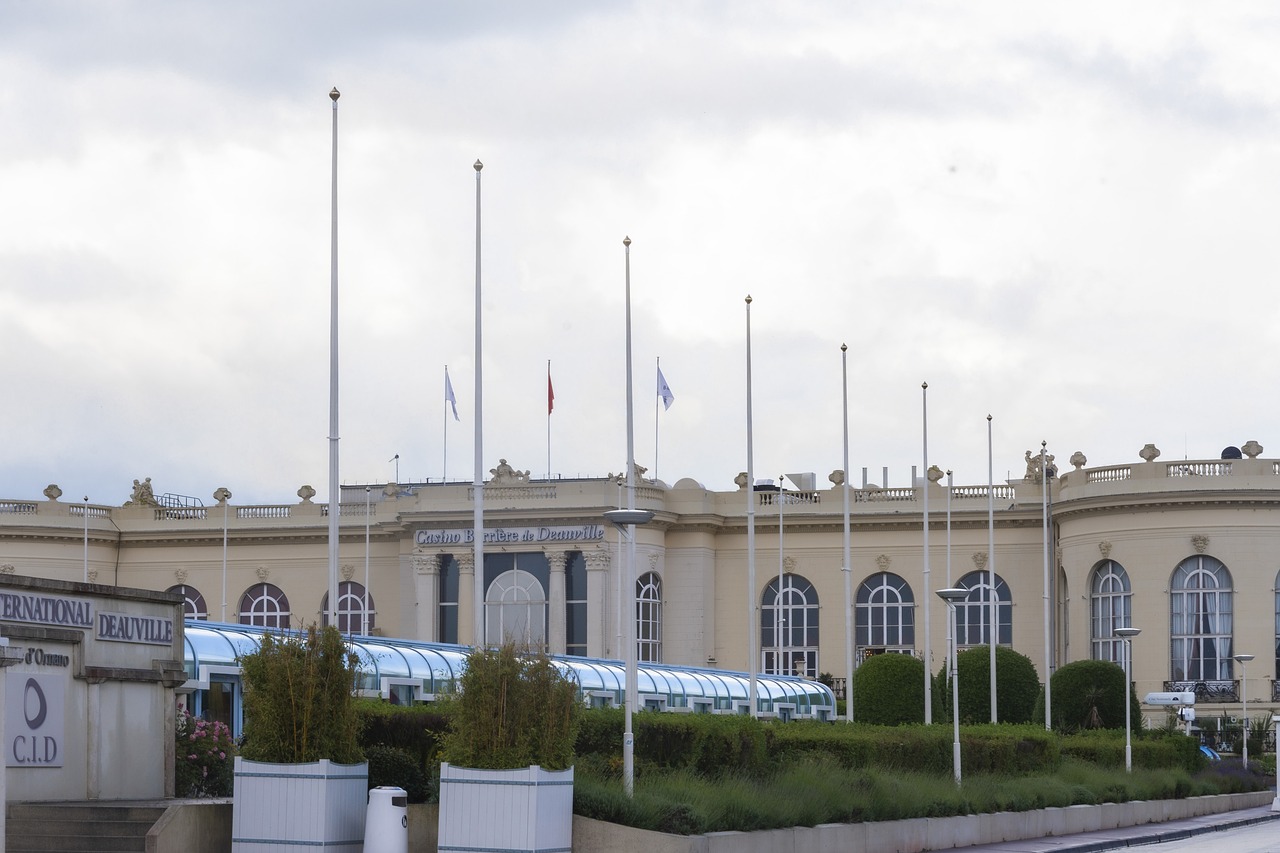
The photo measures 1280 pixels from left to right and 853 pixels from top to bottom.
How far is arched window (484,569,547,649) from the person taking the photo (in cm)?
7519

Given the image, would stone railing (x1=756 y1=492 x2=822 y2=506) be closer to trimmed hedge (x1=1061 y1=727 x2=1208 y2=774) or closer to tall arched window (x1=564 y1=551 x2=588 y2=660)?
tall arched window (x1=564 y1=551 x2=588 y2=660)

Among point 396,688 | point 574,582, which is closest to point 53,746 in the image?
point 396,688

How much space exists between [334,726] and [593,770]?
394 centimetres

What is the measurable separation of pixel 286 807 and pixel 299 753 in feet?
2.10

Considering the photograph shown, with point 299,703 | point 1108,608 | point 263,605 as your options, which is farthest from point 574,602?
point 299,703

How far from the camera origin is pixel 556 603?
74562 mm

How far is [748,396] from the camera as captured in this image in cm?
5538

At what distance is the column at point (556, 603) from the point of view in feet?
244

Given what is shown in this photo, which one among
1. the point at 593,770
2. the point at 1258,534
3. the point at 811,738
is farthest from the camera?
the point at 1258,534

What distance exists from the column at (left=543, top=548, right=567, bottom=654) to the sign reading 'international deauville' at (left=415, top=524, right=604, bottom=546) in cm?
68

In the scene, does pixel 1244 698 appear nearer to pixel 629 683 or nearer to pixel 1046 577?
pixel 1046 577

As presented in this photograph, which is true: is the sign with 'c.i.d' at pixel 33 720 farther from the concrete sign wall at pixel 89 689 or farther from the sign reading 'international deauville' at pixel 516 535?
the sign reading 'international deauville' at pixel 516 535

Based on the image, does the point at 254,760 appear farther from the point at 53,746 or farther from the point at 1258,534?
the point at 1258,534

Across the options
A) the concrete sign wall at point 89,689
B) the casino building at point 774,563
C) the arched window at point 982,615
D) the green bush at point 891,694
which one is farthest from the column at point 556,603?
the concrete sign wall at point 89,689
